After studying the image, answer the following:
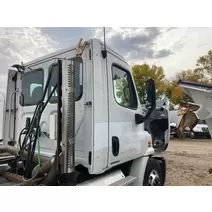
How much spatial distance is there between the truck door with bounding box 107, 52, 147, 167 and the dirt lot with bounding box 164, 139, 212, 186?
1613 millimetres

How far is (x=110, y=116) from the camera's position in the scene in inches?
71.9

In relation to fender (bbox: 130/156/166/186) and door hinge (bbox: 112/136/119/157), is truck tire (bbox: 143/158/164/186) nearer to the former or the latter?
fender (bbox: 130/156/166/186)

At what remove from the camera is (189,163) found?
4.81m

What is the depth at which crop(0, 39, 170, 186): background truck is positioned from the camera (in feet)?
5.12

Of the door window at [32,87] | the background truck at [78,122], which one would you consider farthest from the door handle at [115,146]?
the door window at [32,87]

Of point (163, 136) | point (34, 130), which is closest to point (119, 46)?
point (34, 130)

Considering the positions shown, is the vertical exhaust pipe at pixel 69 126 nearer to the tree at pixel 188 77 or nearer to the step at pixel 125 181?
the step at pixel 125 181

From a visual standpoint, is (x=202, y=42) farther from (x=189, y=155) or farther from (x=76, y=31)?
(x=189, y=155)

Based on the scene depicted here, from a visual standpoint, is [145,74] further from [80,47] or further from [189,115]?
[80,47]

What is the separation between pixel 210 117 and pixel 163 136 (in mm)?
1995

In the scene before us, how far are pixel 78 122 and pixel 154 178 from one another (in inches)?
52.5

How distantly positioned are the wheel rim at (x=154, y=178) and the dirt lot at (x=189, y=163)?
0.92 metres

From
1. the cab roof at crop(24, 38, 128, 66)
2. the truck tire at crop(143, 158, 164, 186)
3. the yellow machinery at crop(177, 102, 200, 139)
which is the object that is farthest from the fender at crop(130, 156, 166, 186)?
the cab roof at crop(24, 38, 128, 66)

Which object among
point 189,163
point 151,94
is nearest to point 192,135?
point 189,163
